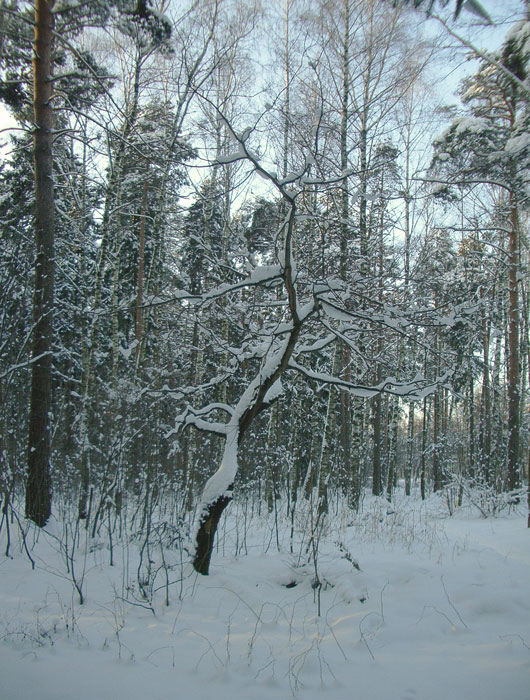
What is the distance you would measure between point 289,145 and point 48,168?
4.74 m

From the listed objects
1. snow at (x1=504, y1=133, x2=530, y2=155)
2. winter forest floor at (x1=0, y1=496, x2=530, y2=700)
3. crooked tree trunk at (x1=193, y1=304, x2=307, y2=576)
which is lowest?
winter forest floor at (x1=0, y1=496, x2=530, y2=700)

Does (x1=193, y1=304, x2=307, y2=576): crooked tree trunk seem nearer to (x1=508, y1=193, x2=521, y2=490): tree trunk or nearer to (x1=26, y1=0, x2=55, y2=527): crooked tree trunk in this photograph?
(x1=26, y1=0, x2=55, y2=527): crooked tree trunk

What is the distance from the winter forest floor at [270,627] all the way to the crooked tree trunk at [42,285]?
66 centimetres

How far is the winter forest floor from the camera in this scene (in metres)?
2.24

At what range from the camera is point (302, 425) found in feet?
48.5

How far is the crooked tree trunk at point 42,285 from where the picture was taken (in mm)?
5102

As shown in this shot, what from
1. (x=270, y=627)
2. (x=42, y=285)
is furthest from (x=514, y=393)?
(x=42, y=285)

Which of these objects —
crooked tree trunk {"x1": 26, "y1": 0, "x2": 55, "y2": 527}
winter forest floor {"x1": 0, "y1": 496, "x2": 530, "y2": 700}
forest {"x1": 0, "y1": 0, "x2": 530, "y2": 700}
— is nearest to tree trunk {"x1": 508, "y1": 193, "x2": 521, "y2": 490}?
forest {"x1": 0, "y1": 0, "x2": 530, "y2": 700}

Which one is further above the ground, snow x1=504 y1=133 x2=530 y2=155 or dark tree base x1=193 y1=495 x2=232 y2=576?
snow x1=504 y1=133 x2=530 y2=155

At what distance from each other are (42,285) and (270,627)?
16.5ft

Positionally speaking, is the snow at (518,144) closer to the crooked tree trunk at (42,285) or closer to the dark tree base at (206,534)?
the dark tree base at (206,534)

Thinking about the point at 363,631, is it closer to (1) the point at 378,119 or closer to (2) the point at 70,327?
(1) the point at 378,119

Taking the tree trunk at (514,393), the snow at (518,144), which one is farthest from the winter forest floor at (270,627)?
the tree trunk at (514,393)

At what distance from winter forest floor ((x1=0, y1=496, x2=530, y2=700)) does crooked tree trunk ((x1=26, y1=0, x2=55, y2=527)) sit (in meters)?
0.66
